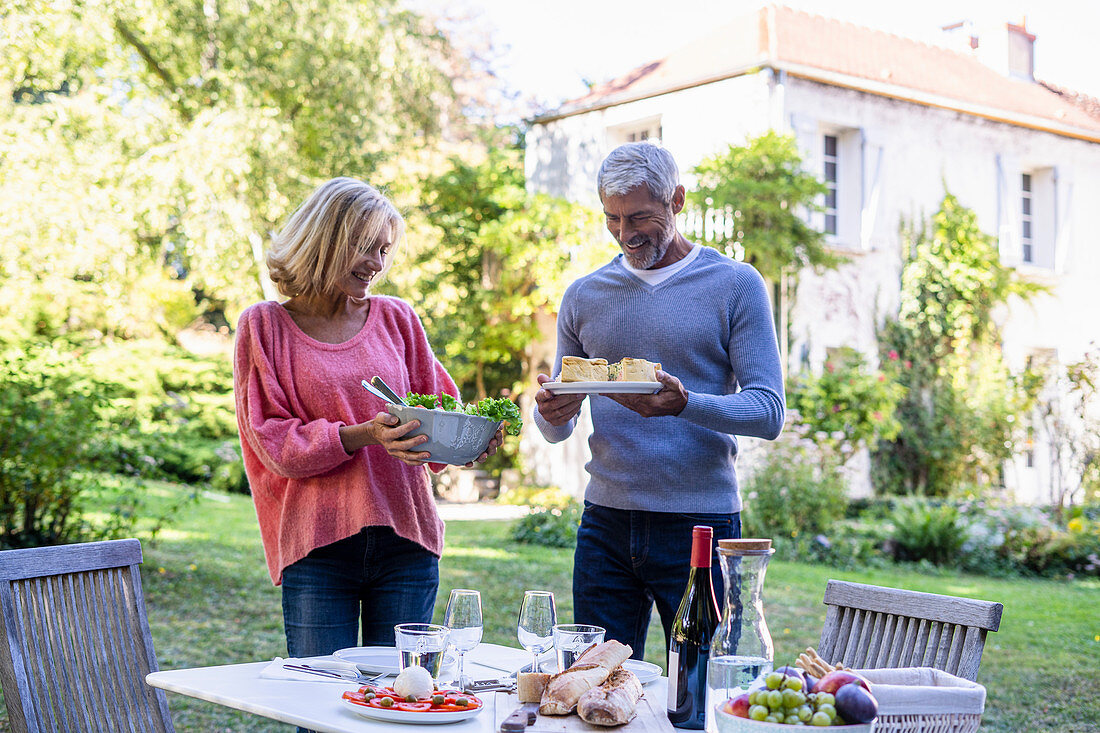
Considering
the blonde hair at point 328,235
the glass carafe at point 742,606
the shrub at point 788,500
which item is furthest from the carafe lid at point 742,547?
the shrub at point 788,500

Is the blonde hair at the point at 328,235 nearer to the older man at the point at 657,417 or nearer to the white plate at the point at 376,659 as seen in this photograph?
the older man at the point at 657,417

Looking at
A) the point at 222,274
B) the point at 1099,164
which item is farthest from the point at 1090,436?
the point at 222,274

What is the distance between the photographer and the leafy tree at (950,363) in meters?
12.0

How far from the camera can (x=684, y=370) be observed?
258cm

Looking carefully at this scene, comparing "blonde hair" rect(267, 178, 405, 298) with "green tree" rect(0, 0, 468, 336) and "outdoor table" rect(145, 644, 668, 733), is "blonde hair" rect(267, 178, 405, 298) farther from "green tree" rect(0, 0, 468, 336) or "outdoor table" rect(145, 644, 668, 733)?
"green tree" rect(0, 0, 468, 336)

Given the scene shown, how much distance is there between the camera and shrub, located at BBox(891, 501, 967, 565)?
8.78 m

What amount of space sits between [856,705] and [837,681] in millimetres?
59

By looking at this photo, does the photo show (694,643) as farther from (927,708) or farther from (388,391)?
(388,391)

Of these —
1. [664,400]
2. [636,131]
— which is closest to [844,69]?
[636,131]

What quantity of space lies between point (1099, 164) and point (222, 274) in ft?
40.8

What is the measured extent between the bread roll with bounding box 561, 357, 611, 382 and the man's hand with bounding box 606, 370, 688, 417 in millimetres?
63

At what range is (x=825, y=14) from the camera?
13.3m

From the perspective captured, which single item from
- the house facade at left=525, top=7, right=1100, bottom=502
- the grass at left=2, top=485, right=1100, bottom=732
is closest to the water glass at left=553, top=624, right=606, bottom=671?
the grass at left=2, top=485, right=1100, bottom=732

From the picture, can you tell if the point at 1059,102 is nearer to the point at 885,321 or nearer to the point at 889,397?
the point at 885,321
